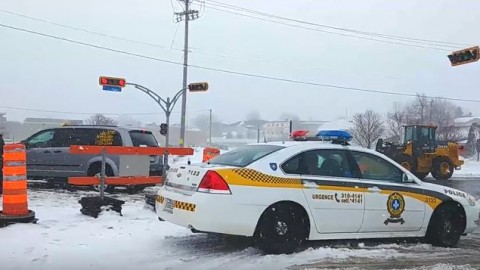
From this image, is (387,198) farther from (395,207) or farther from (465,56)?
(465,56)

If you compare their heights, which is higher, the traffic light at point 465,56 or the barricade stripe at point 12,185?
the traffic light at point 465,56

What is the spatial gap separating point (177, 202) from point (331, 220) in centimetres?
195

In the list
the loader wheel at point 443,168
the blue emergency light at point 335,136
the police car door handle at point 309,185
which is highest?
the blue emergency light at point 335,136

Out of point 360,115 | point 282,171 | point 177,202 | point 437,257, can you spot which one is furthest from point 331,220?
point 360,115

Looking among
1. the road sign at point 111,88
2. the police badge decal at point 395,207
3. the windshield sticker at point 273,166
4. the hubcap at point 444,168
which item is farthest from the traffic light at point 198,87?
the windshield sticker at point 273,166

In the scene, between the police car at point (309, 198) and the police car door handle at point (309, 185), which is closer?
the police car at point (309, 198)

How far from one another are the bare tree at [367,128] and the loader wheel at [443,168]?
21.8 meters

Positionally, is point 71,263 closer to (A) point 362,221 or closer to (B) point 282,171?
(B) point 282,171

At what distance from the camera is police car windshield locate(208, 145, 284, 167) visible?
259 inches

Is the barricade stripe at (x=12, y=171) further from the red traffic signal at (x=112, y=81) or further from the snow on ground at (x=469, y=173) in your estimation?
the snow on ground at (x=469, y=173)

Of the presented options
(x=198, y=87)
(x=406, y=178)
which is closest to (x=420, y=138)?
(x=198, y=87)

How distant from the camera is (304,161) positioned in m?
6.65

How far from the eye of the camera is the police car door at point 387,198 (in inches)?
268

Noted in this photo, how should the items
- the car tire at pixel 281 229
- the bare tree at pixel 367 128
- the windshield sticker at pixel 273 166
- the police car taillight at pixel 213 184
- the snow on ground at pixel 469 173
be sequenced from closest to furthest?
the police car taillight at pixel 213 184 < the car tire at pixel 281 229 < the windshield sticker at pixel 273 166 < the snow on ground at pixel 469 173 < the bare tree at pixel 367 128
